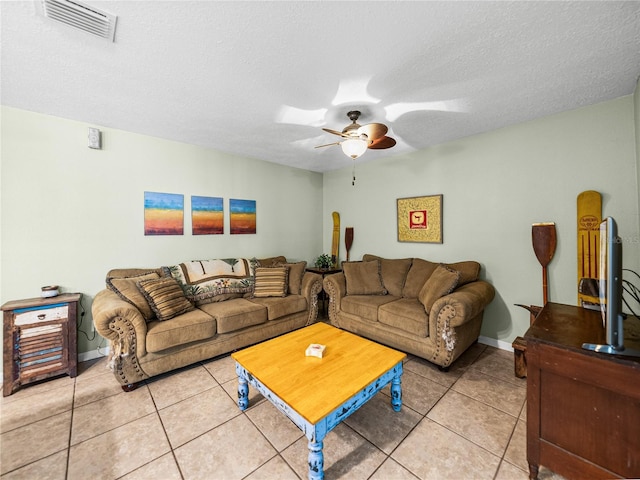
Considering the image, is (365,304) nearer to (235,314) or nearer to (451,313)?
(451,313)

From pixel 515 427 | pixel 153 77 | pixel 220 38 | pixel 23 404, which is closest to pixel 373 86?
pixel 220 38

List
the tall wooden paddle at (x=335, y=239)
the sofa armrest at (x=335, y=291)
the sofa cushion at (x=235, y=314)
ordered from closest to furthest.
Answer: the sofa cushion at (x=235, y=314)
the sofa armrest at (x=335, y=291)
the tall wooden paddle at (x=335, y=239)

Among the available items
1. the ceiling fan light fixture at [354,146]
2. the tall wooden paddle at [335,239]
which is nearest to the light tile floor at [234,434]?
the ceiling fan light fixture at [354,146]

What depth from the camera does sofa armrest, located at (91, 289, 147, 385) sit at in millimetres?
2018

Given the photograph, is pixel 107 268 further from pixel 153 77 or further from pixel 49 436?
pixel 153 77

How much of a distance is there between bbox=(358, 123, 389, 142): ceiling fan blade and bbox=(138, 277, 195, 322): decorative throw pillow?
2410 mm

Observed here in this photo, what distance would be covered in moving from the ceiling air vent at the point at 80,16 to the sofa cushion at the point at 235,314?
7.49 ft

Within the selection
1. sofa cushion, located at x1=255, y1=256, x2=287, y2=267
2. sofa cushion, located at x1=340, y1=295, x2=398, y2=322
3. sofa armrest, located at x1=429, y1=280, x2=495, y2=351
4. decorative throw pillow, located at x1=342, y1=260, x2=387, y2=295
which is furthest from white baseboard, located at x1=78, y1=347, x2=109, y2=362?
sofa armrest, located at x1=429, y1=280, x2=495, y2=351

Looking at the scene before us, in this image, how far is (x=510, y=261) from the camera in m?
2.78

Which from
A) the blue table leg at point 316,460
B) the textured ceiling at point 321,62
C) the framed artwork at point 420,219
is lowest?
the blue table leg at point 316,460

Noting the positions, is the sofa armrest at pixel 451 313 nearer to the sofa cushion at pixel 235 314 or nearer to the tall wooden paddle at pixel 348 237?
the sofa cushion at pixel 235 314

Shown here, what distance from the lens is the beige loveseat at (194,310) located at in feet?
6.88

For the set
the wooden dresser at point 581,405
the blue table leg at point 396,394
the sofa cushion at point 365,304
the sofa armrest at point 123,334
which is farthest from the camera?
the sofa cushion at point 365,304

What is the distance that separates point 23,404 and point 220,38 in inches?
121
